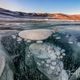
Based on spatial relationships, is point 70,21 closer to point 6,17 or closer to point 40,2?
point 40,2

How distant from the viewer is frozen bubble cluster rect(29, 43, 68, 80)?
4.08ft

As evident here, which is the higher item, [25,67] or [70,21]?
[70,21]

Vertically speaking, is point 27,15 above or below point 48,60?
above

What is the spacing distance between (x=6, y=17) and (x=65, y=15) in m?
0.44

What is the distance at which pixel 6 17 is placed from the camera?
1.34 m

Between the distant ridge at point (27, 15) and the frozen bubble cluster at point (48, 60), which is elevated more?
the distant ridge at point (27, 15)

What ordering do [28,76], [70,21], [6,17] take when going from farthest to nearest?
1. [70,21]
2. [6,17]
3. [28,76]

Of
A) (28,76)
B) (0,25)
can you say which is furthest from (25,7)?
(28,76)

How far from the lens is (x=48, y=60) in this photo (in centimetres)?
124

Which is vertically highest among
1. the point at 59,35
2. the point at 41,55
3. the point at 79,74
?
the point at 59,35

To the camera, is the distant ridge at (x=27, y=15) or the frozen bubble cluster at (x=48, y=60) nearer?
the frozen bubble cluster at (x=48, y=60)

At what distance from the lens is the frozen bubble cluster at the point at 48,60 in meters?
1.24

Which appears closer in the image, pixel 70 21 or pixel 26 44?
pixel 26 44

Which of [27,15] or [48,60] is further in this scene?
[27,15]
